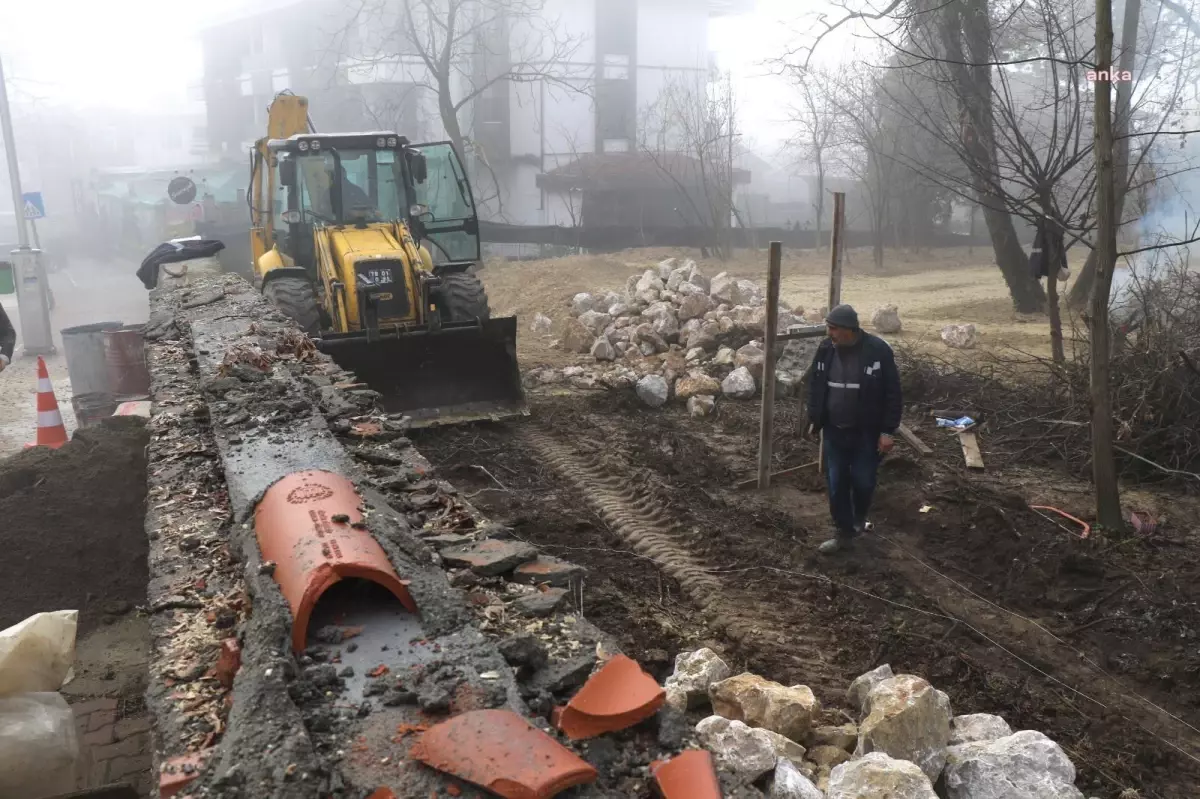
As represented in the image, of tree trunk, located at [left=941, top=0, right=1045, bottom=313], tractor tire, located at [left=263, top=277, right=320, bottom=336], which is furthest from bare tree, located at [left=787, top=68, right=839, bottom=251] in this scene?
tractor tire, located at [left=263, top=277, right=320, bottom=336]

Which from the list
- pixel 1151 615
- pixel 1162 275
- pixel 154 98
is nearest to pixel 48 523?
pixel 1151 615

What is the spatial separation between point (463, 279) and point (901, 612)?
559 centimetres

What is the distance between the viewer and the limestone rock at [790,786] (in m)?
2.86

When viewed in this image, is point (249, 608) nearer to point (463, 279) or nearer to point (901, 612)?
point (901, 612)

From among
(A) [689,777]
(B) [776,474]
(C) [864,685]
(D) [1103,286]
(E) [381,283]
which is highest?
(D) [1103,286]

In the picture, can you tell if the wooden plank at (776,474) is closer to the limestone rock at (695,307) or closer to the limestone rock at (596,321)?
the limestone rock at (695,307)

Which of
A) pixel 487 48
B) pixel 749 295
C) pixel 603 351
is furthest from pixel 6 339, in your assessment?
pixel 487 48

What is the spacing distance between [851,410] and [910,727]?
10.2 feet

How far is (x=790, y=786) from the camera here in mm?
2889

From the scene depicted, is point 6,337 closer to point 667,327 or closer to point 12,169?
point 667,327

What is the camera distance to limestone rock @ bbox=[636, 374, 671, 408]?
9.50 metres

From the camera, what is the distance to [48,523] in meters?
6.08

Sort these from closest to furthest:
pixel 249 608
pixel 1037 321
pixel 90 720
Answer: pixel 249 608
pixel 90 720
pixel 1037 321

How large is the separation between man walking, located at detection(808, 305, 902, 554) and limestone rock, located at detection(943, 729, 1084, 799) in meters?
2.87
